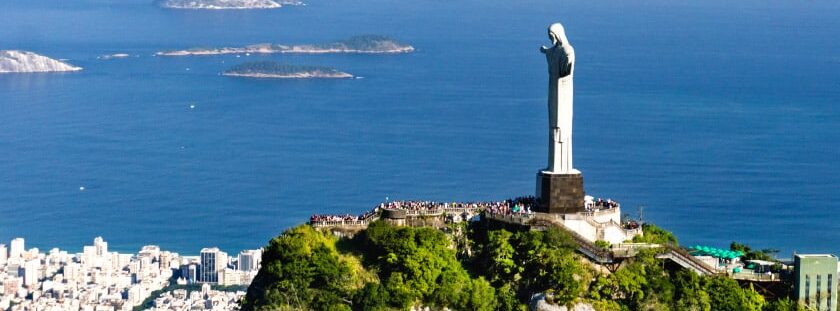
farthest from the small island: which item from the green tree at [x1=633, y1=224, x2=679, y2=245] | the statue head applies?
the statue head

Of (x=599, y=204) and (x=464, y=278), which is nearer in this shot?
(x=464, y=278)

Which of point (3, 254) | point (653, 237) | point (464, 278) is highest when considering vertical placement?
point (3, 254)

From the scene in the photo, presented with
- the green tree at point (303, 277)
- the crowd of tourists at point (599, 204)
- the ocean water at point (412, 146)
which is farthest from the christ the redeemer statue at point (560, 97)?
the ocean water at point (412, 146)

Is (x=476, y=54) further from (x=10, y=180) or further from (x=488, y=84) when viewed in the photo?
(x=10, y=180)

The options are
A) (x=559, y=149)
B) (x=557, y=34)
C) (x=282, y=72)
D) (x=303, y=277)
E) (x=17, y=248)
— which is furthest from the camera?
(x=282, y=72)

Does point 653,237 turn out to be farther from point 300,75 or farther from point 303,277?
point 300,75

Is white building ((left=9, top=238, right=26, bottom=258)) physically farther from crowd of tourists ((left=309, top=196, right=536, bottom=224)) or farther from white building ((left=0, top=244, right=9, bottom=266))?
crowd of tourists ((left=309, top=196, right=536, bottom=224))

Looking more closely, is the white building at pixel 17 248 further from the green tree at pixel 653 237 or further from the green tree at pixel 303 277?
the green tree at pixel 653 237

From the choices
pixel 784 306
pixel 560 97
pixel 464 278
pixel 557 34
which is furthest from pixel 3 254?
pixel 784 306
